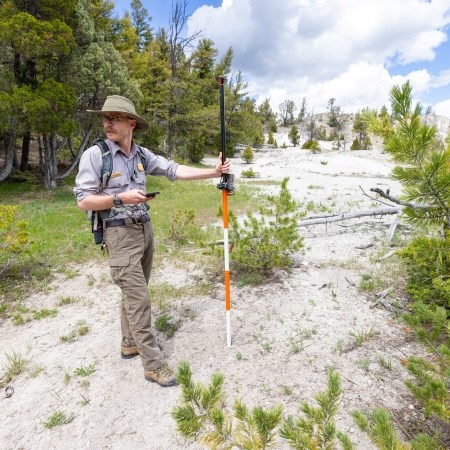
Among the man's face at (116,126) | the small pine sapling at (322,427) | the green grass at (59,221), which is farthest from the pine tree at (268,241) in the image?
the small pine sapling at (322,427)

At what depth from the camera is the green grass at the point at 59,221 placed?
6234 millimetres

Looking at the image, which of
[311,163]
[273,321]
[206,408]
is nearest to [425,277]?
[273,321]

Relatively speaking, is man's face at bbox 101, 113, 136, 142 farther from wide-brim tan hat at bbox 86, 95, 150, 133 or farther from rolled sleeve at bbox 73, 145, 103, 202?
rolled sleeve at bbox 73, 145, 103, 202

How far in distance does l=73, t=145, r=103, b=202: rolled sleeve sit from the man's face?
0.24 metres

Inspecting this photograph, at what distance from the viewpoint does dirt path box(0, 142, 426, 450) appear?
2994mm

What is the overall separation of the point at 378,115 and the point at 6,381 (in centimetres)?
449

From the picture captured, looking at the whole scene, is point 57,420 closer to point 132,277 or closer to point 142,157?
point 132,277

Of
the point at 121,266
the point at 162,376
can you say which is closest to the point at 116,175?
the point at 121,266

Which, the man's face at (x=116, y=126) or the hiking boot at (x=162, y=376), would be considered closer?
the man's face at (x=116, y=126)

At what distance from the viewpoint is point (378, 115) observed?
2432 mm

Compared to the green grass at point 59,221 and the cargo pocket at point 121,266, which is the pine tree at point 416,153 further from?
the green grass at point 59,221

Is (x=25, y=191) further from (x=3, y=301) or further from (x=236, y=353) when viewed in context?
(x=236, y=353)

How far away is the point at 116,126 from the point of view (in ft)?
10.3

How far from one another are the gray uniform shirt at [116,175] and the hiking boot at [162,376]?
5.12 feet
